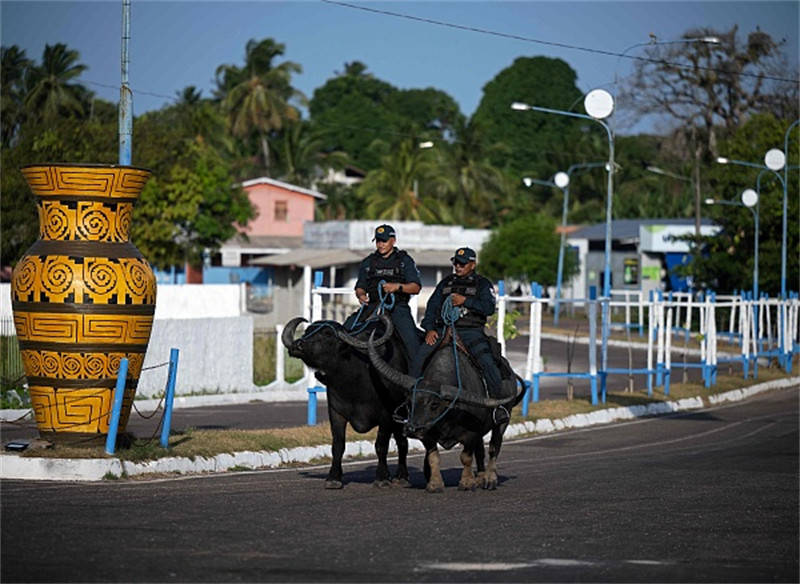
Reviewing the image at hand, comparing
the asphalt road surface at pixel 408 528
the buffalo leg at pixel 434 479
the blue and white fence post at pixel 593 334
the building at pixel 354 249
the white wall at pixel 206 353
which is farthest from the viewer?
the building at pixel 354 249

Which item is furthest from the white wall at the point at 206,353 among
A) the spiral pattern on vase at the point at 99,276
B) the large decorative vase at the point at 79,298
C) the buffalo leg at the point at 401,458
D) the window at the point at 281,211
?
the window at the point at 281,211

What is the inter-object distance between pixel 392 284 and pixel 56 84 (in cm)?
6748

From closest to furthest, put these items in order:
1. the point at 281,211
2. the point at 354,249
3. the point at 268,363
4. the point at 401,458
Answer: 1. the point at 401,458
2. the point at 268,363
3. the point at 354,249
4. the point at 281,211

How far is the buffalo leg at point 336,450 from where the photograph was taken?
14594mm

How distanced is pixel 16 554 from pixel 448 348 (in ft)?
19.4

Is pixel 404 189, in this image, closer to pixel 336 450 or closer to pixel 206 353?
pixel 206 353

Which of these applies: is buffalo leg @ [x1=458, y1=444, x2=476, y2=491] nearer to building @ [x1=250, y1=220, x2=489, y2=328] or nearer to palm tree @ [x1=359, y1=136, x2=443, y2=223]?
building @ [x1=250, y1=220, x2=489, y2=328]

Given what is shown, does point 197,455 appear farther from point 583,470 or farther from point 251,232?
point 251,232

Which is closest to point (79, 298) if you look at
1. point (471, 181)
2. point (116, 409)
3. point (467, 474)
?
point (116, 409)

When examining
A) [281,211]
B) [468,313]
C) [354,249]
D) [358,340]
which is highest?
[281,211]

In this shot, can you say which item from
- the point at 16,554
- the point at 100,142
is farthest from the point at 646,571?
the point at 100,142

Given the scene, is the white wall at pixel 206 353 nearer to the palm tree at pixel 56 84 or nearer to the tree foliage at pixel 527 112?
the palm tree at pixel 56 84

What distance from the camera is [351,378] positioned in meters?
14.6

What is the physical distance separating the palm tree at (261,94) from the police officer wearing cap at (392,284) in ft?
260
